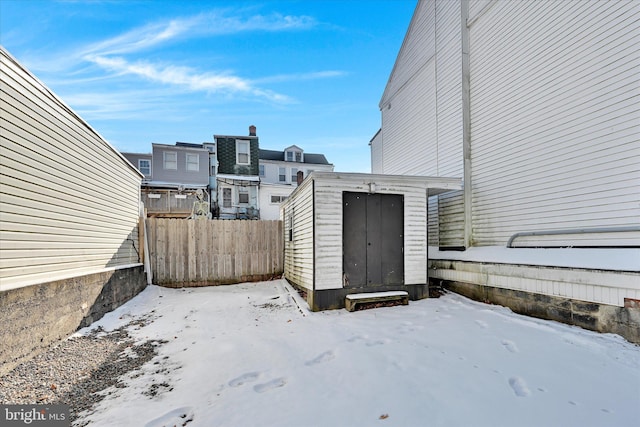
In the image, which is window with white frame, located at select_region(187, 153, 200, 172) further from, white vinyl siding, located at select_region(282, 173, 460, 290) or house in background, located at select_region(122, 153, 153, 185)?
white vinyl siding, located at select_region(282, 173, 460, 290)

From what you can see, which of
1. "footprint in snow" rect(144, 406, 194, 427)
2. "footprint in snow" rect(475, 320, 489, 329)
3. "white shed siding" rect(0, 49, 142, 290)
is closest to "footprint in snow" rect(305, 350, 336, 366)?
"footprint in snow" rect(144, 406, 194, 427)

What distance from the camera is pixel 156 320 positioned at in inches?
197

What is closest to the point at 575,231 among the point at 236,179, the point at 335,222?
the point at 335,222

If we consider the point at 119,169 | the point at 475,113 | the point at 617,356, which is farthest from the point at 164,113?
the point at 617,356

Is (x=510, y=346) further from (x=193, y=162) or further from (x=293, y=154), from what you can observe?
(x=293, y=154)

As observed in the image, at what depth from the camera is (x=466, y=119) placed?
691 centimetres

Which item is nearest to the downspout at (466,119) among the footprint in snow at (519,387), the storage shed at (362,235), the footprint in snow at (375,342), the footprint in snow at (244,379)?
the storage shed at (362,235)

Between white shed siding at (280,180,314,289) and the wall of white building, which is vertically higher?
the wall of white building

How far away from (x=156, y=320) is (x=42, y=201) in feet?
8.40

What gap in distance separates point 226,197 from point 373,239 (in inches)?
557

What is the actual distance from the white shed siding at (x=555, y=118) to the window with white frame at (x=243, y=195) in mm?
14136

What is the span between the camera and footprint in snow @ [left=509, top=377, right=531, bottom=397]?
2.47m

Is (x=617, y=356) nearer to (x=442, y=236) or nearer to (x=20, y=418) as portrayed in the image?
(x=442, y=236)

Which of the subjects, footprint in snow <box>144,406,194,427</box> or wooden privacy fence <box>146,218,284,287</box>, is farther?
wooden privacy fence <box>146,218,284,287</box>
